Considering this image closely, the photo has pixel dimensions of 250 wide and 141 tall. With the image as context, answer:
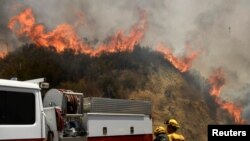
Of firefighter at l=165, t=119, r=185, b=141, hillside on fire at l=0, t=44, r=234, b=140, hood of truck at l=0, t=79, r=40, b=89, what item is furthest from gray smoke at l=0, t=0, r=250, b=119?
hood of truck at l=0, t=79, r=40, b=89

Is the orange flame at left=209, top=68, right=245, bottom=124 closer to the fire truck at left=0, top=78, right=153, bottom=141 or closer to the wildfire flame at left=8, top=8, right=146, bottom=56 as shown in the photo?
the wildfire flame at left=8, top=8, right=146, bottom=56

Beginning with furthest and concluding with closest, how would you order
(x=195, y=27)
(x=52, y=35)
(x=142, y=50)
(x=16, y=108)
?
(x=195, y=27), (x=142, y=50), (x=52, y=35), (x=16, y=108)

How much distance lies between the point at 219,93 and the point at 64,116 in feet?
148

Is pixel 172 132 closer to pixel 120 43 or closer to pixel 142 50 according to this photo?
pixel 120 43

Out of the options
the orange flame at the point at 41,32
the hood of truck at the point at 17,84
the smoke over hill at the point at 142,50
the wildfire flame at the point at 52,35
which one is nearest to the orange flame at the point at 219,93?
the smoke over hill at the point at 142,50

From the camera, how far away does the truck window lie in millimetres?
7062

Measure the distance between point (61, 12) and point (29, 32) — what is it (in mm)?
3617

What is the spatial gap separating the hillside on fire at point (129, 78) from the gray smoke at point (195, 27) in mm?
3019

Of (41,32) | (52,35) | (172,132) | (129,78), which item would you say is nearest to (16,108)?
(172,132)

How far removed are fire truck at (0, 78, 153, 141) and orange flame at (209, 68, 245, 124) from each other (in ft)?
134

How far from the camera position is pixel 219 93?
2024 inches

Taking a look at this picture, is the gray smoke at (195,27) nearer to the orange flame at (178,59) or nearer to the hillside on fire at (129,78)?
the orange flame at (178,59)

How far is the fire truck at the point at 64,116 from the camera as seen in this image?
7.16 m

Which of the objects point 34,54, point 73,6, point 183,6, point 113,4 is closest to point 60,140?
point 34,54
